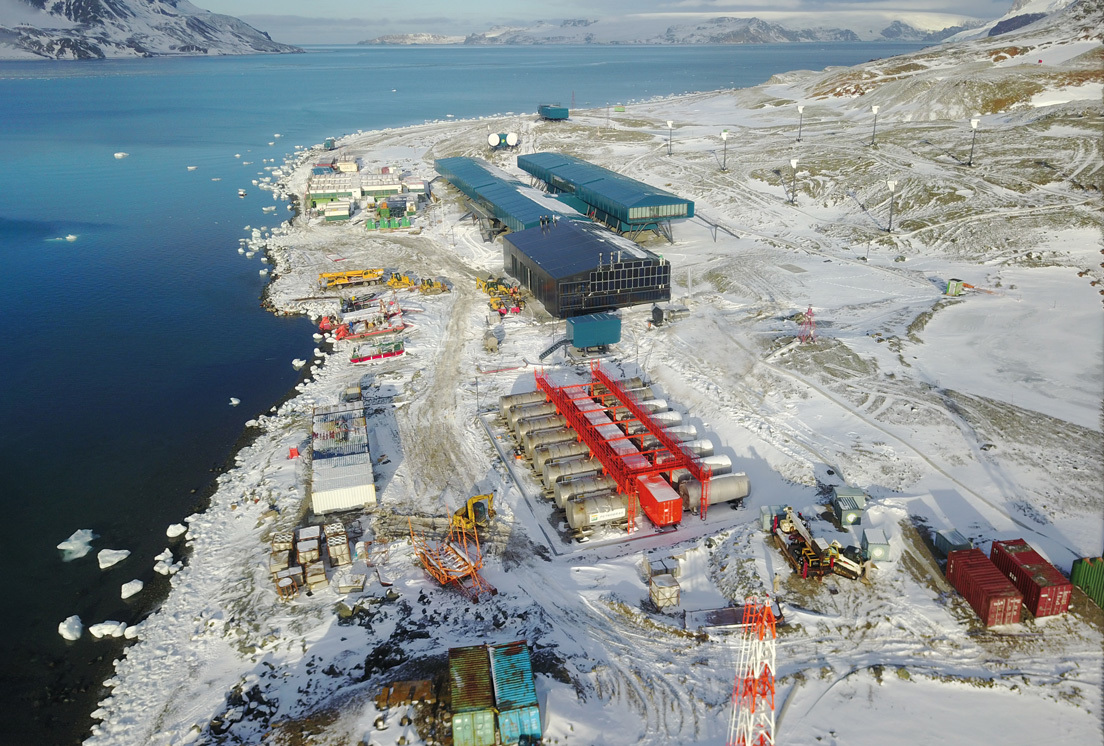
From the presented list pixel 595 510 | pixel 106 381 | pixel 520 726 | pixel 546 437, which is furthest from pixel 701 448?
pixel 106 381

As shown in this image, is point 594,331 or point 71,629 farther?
point 594,331

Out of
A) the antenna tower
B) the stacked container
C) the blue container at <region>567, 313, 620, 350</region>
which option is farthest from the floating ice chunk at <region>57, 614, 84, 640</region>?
the antenna tower

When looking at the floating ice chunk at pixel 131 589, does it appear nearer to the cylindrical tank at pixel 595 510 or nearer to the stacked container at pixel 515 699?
the stacked container at pixel 515 699

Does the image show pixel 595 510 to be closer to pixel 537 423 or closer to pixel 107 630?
pixel 537 423

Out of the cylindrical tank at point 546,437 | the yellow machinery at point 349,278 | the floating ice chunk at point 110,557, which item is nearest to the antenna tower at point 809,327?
the cylindrical tank at point 546,437

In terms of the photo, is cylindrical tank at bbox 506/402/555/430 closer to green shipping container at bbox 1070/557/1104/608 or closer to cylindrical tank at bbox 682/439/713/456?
cylindrical tank at bbox 682/439/713/456

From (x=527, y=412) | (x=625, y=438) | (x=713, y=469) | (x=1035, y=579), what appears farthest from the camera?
(x=527, y=412)

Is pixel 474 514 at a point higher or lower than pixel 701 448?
lower
